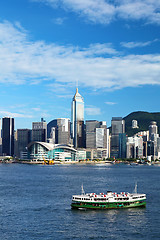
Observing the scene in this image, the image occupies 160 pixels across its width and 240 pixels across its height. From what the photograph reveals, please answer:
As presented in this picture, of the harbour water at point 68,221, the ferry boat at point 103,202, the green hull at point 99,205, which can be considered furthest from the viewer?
the ferry boat at point 103,202

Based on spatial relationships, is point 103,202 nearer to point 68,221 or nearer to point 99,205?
point 99,205

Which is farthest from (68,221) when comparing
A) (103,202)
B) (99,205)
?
(103,202)

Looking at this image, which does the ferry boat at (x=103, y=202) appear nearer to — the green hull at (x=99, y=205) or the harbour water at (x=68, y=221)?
the green hull at (x=99, y=205)

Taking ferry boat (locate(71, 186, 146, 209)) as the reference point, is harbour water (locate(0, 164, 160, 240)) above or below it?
below

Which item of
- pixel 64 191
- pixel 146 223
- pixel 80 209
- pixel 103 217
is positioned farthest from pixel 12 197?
pixel 146 223

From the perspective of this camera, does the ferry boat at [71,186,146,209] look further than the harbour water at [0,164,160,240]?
Yes

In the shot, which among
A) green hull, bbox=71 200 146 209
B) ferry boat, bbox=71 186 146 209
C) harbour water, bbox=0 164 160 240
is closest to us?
harbour water, bbox=0 164 160 240

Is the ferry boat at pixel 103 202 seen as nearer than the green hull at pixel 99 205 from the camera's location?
No

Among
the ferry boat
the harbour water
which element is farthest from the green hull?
the harbour water

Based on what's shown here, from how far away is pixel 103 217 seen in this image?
2763 inches

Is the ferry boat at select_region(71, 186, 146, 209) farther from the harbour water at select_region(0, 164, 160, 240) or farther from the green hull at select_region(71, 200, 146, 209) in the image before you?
the harbour water at select_region(0, 164, 160, 240)

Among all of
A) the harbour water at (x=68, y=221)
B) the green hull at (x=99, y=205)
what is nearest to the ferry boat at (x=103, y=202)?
the green hull at (x=99, y=205)

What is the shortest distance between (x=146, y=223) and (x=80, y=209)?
15.7 meters

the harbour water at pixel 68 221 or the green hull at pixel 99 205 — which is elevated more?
the green hull at pixel 99 205
